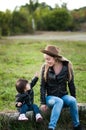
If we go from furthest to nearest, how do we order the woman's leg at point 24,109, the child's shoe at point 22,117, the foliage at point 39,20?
the foliage at point 39,20 → the woman's leg at point 24,109 → the child's shoe at point 22,117

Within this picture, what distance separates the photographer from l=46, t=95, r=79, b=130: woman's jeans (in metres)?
5.97

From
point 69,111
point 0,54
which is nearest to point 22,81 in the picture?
point 69,111

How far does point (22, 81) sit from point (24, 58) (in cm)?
796

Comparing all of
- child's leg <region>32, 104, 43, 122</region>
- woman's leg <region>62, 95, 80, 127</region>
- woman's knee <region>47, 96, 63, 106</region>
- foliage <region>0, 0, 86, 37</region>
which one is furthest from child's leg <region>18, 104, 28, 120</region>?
foliage <region>0, 0, 86, 37</region>

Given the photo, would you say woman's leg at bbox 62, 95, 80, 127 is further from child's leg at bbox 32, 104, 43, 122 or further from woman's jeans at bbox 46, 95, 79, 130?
child's leg at bbox 32, 104, 43, 122

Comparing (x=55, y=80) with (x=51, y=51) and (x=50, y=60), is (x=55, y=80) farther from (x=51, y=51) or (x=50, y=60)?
(x=51, y=51)

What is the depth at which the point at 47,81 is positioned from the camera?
20.9 ft

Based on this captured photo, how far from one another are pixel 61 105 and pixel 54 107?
0.37 ft

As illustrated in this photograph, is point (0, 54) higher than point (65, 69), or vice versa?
point (65, 69)

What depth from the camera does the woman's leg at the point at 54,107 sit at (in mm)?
5898

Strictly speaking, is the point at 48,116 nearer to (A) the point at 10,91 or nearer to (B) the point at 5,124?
(B) the point at 5,124

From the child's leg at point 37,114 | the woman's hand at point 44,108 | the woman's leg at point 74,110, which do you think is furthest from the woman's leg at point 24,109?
the woman's leg at point 74,110

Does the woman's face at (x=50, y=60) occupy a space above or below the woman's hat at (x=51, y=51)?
below

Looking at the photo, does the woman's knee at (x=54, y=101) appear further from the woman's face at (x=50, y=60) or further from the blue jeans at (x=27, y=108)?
the woman's face at (x=50, y=60)
